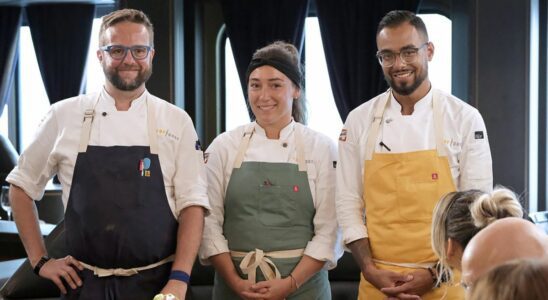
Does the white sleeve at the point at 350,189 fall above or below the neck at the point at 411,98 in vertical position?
below

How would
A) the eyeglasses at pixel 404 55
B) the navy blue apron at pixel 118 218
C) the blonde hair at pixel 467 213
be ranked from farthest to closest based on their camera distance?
the eyeglasses at pixel 404 55
the navy blue apron at pixel 118 218
the blonde hair at pixel 467 213

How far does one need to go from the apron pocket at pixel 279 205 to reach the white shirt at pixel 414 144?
17cm

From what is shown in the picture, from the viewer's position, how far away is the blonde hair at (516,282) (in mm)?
1016

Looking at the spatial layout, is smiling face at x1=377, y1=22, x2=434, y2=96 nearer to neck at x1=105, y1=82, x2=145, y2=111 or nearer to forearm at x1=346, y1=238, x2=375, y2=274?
forearm at x1=346, y1=238, x2=375, y2=274

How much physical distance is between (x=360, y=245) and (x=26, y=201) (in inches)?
44.2

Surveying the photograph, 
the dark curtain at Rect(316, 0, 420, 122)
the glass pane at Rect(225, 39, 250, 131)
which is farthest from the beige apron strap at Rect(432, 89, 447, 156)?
the glass pane at Rect(225, 39, 250, 131)

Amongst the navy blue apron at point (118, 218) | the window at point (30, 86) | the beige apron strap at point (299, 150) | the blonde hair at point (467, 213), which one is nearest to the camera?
the blonde hair at point (467, 213)

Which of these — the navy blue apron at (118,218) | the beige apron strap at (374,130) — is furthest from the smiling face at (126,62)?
the beige apron strap at (374,130)

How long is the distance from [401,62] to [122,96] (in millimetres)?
946

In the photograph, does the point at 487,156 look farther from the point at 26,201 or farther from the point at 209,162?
the point at 26,201

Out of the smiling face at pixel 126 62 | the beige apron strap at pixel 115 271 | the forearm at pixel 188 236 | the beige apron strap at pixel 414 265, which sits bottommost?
the beige apron strap at pixel 414 265

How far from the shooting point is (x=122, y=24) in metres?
2.43

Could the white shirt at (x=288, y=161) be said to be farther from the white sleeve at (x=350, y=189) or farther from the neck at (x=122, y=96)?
the neck at (x=122, y=96)

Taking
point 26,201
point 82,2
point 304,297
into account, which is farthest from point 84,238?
point 82,2
